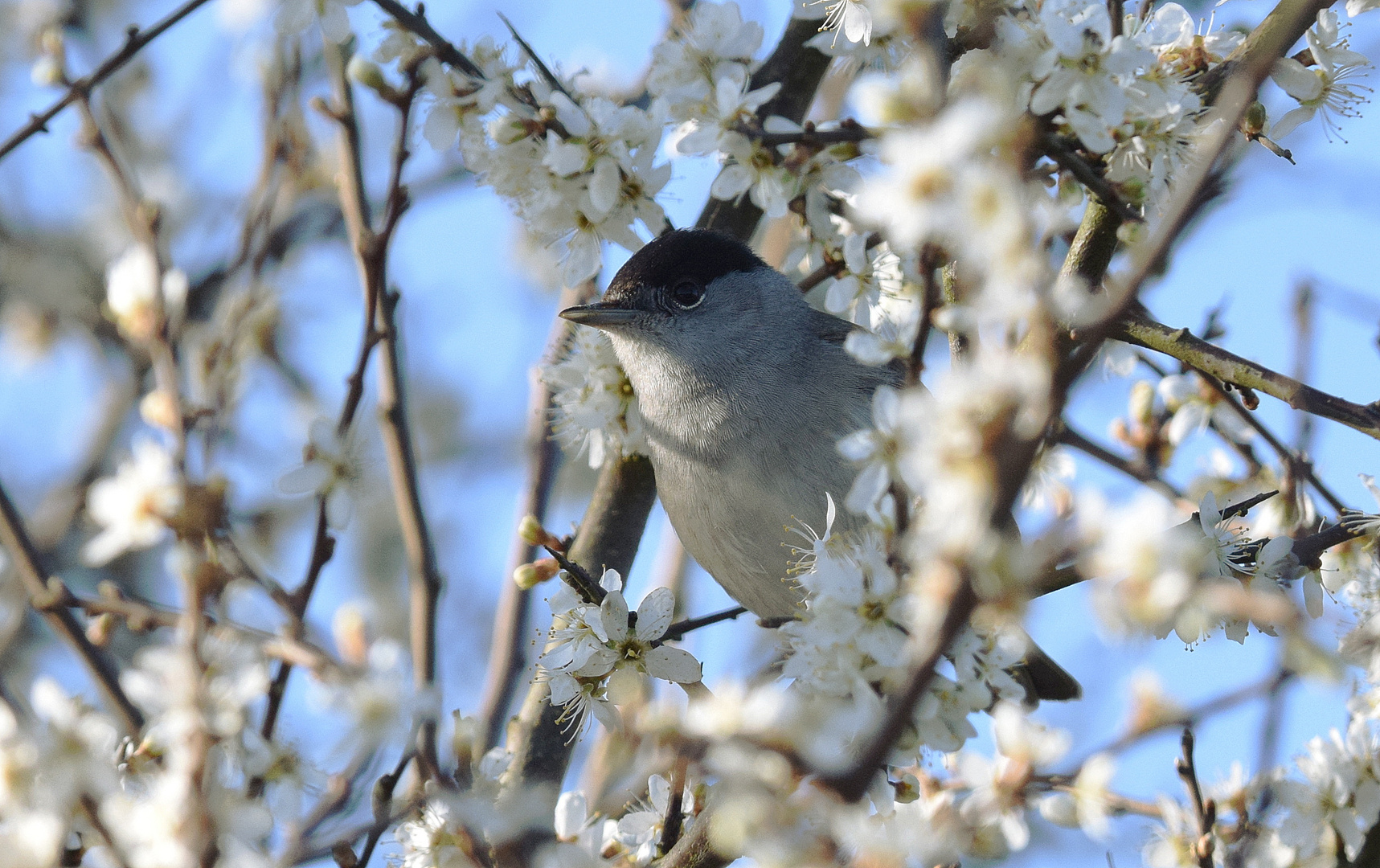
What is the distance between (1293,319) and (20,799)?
9.48 feet

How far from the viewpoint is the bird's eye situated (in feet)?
13.7

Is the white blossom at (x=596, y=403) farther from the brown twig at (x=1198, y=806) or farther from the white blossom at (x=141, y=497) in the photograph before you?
the brown twig at (x=1198, y=806)

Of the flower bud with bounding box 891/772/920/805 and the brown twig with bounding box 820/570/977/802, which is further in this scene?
the flower bud with bounding box 891/772/920/805

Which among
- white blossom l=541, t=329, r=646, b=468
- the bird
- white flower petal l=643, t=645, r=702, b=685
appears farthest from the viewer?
white blossom l=541, t=329, r=646, b=468

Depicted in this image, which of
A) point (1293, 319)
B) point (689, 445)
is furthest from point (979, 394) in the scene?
point (689, 445)

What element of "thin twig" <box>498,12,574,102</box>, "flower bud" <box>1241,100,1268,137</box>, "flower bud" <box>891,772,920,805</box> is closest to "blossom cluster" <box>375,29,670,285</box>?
"thin twig" <box>498,12,574,102</box>

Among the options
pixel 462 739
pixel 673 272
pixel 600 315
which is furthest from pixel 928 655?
pixel 673 272

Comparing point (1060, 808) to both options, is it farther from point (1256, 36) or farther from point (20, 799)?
point (20, 799)

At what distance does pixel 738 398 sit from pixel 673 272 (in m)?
0.58

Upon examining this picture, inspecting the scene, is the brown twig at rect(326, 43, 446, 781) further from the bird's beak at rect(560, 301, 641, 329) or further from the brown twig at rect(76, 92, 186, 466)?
the bird's beak at rect(560, 301, 641, 329)

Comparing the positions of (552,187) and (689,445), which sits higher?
(552,187)

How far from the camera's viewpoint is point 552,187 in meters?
3.01

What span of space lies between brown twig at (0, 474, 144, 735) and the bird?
5.59ft

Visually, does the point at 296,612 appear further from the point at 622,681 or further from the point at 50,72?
the point at 50,72
